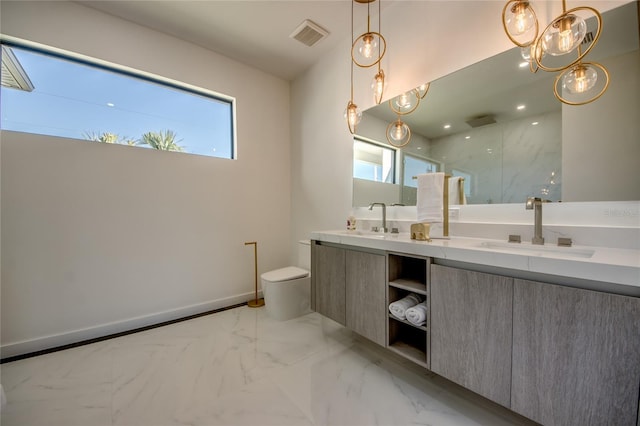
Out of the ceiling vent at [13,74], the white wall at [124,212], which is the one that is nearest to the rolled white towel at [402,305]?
the white wall at [124,212]

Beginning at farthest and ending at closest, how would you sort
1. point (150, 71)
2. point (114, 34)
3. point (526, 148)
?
point (150, 71) → point (114, 34) → point (526, 148)

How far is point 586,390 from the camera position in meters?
0.85

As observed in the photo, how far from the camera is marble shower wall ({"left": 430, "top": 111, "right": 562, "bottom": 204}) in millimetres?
1332

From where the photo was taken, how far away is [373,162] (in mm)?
2248

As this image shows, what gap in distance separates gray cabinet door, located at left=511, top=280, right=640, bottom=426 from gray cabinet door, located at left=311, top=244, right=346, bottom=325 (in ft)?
Answer: 3.37

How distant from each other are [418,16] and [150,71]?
2.36 meters

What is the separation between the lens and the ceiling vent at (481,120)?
156 cm

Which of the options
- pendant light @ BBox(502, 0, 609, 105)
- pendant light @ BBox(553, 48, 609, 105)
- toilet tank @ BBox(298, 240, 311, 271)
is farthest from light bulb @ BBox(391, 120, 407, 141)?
toilet tank @ BBox(298, 240, 311, 271)

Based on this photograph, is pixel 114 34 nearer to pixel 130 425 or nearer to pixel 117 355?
pixel 117 355

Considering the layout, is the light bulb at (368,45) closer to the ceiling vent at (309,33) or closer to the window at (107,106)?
the ceiling vent at (309,33)

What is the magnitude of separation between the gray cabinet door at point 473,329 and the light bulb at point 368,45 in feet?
4.98

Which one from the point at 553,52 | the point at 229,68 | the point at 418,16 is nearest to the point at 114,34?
the point at 229,68

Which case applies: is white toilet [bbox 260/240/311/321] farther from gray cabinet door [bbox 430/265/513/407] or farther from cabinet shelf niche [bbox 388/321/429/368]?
gray cabinet door [bbox 430/265/513/407]

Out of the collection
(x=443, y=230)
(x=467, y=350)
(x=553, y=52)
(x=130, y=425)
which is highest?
(x=553, y=52)
